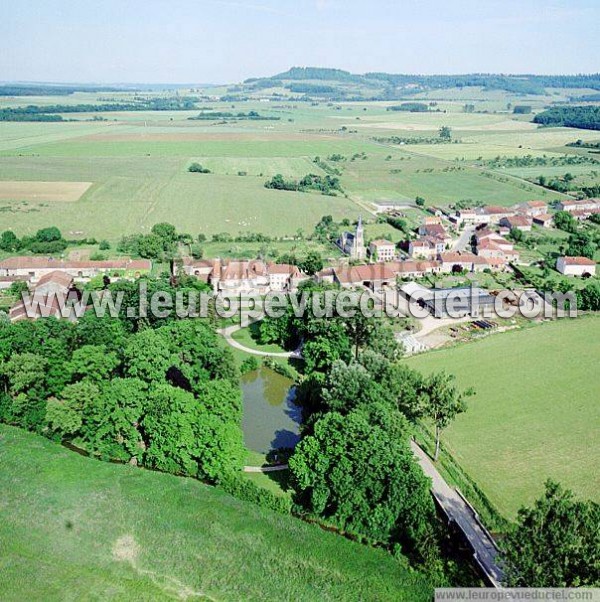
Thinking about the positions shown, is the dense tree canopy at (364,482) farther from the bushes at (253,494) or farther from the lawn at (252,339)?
the lawn at (252,339)

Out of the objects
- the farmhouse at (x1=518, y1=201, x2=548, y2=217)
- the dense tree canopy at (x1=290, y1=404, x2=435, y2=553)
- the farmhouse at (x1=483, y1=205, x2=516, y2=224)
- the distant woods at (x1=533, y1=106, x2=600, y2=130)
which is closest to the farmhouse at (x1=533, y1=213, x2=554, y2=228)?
the farmhouse at (x1=518, y1=201, x2=548, y2=217)

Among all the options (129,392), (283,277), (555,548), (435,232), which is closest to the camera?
(555,548)

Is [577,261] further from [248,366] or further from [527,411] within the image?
[248,366]

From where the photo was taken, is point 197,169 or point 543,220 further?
point 197,169

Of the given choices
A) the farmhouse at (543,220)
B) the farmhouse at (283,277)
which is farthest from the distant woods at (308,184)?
the farmhouse at (283,277)

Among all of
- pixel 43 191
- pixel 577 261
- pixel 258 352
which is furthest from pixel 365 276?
pixel 43 191

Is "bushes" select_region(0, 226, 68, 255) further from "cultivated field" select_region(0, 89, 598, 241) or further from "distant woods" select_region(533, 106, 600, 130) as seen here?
"distant woods" select_region(533, 106, 600, 130)

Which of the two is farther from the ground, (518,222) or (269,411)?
(518,222)
